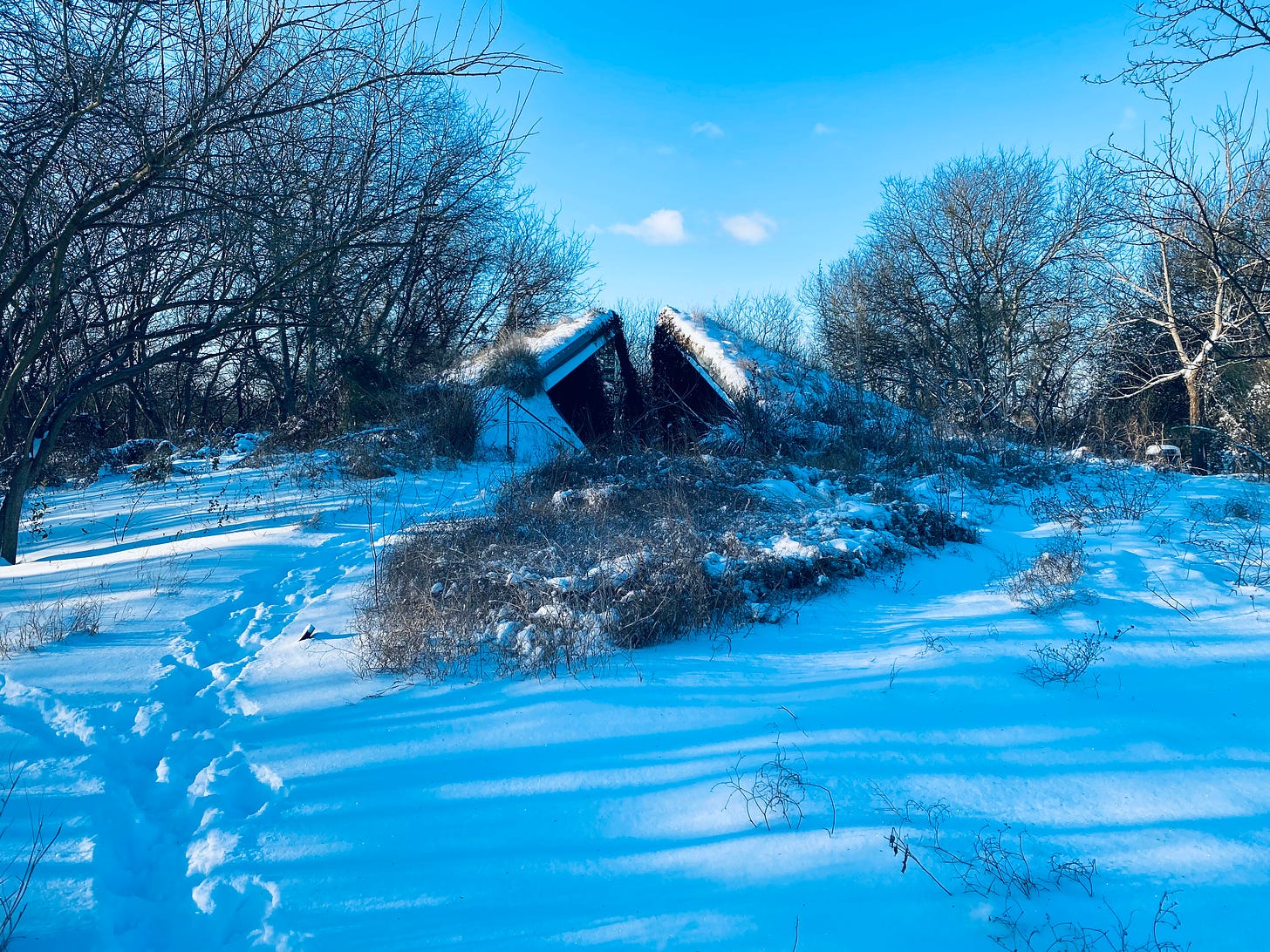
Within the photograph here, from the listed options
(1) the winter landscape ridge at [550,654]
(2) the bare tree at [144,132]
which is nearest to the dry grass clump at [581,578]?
(1) the winter landscape ridge at [550,654]

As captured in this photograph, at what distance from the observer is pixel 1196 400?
1055cm

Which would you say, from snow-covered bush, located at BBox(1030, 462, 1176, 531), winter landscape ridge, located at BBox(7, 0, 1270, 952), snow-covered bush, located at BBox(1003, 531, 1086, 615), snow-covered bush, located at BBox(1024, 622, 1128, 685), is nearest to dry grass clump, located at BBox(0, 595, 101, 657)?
winter landscape ridge, located at BBox(7, 0, 1270, 952)

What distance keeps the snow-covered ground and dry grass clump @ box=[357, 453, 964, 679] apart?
0.62 ft

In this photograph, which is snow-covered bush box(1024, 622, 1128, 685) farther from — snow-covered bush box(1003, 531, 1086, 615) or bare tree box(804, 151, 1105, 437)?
bare tree box(804, 151, 1105, 437)

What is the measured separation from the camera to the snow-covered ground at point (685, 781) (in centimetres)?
211

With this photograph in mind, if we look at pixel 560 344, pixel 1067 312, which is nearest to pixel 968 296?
pixel 1067 312

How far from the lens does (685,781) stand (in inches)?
108

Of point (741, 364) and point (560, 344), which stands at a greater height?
point (560, 344)

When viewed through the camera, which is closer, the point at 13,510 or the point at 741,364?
the point at 13,510

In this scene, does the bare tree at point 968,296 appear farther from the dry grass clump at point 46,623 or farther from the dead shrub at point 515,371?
the dry grass clump at point 46,623

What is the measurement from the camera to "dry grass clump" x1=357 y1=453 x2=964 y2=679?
3.81 m

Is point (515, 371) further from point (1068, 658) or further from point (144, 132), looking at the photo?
point (1068, 658)

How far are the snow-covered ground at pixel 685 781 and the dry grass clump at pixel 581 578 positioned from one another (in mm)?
188

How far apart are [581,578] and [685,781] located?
70.0 inches
